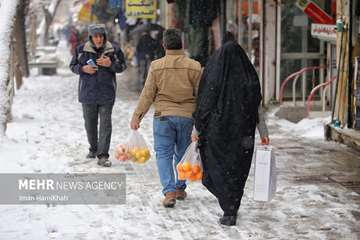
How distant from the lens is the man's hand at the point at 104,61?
9.29 m

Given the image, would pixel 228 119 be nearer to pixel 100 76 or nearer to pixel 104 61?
pixel 104 61

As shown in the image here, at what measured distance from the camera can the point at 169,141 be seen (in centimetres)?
727

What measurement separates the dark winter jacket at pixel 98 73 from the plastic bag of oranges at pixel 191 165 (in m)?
2.92

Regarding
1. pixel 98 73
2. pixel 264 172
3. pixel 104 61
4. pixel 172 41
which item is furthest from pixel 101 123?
pixel 264 172

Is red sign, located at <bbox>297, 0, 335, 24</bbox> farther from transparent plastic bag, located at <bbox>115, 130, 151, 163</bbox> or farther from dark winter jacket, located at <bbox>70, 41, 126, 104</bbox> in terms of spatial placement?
transparent plastic bag, located at <bbox>115, 130, 151, 163</bbox>

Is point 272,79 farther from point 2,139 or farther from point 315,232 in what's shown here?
point 315,232

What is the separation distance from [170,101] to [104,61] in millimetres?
2334

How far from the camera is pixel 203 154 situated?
22.2 feet

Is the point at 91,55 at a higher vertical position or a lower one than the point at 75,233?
higher

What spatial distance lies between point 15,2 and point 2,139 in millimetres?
2094

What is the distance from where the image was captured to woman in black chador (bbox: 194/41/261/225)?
21.3 feet

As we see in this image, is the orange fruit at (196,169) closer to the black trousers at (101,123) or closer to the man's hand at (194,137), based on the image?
the man's hand at (194,137)

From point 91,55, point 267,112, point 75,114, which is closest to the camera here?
point 91,55

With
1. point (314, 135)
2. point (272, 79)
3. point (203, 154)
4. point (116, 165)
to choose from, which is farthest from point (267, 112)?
point (203, 154)
